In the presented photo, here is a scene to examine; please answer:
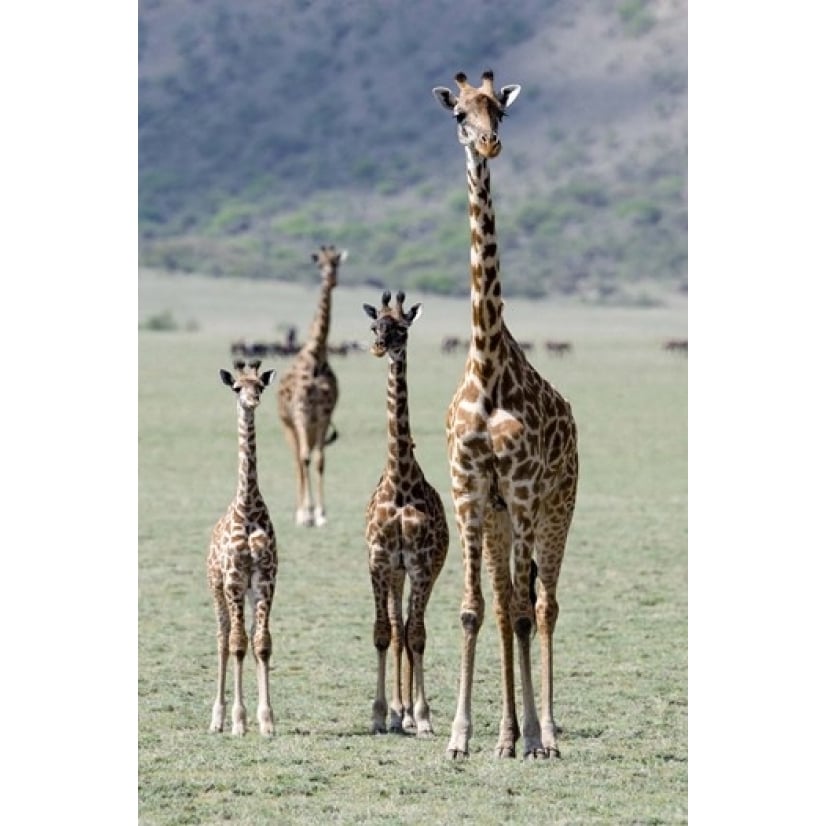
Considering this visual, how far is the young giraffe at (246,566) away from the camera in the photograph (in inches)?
344

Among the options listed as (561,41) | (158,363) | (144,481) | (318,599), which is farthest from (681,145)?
(318,599)

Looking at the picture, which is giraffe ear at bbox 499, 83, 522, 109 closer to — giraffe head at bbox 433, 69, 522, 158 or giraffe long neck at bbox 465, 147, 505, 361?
giraffe head at bbox 433, 69, 522, 158

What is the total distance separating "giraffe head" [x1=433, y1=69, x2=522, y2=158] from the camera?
7.60 metres

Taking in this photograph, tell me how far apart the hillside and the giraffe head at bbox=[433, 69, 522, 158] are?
62.1 m

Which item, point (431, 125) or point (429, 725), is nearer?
point (429, 725)

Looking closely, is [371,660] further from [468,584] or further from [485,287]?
[485,287]

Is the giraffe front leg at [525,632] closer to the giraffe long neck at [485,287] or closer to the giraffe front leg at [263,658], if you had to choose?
the giraffe long neck at [485,287]

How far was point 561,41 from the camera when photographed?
80.5m

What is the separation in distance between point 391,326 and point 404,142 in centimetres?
6992

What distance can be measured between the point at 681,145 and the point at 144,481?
63847mm

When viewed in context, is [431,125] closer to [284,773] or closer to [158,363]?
[158,363]

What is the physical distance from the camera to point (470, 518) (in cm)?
805

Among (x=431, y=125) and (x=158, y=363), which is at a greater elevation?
(x=431, y=125)

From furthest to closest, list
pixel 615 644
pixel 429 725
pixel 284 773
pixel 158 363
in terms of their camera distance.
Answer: pixel 158 363 < pixel 615 644 < pixel 429 725 < pixel 284 773
